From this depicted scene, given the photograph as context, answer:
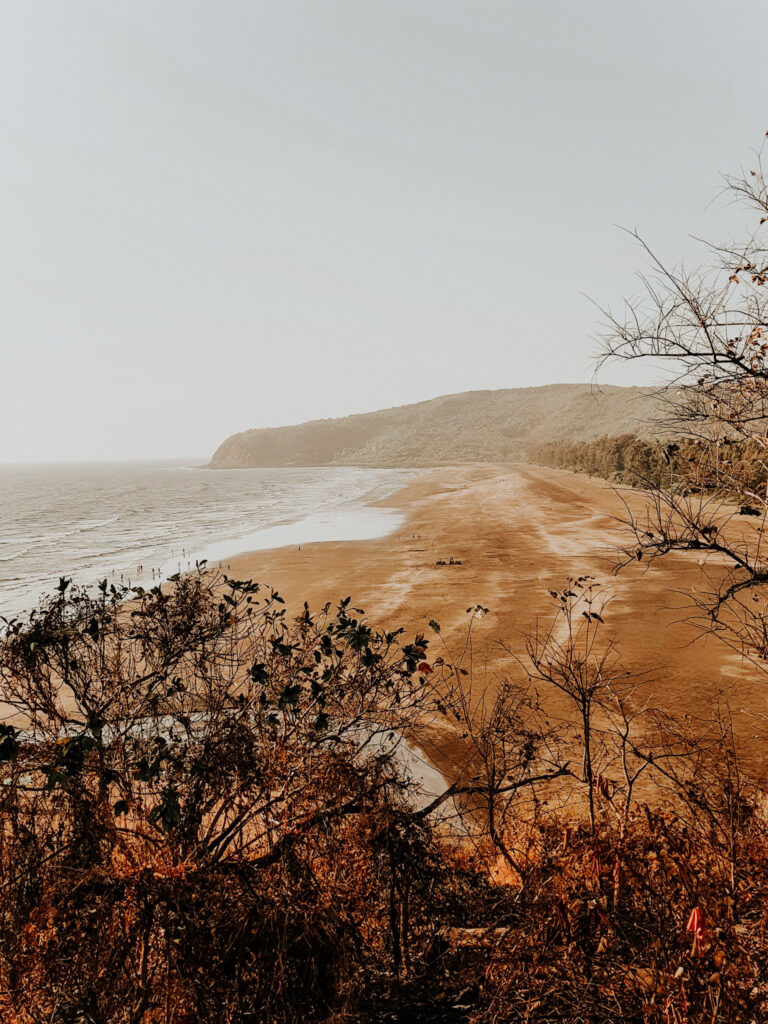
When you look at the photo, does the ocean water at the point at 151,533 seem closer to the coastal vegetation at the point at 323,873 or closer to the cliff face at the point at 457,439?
the coastal vegetation at the point at 323,873

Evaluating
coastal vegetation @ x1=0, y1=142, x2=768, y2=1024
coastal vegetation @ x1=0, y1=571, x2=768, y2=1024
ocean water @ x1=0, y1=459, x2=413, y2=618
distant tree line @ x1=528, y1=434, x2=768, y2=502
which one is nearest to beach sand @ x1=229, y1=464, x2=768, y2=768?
distant tree line @ x1=528, y1=434, x2=768, y2=502

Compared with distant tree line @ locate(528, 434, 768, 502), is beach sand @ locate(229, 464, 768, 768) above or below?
below

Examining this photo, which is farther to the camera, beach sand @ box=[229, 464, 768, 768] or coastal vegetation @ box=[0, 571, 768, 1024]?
beach sand @ box=[229, 464, 768, 768]

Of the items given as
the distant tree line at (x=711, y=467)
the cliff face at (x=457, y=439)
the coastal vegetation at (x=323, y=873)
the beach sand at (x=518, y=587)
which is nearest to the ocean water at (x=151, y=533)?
the beach sand at (x=518, y=587)

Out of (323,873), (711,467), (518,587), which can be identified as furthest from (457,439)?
(323,873)

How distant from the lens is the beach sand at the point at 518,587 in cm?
1116

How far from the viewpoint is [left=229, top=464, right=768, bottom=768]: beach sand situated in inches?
440

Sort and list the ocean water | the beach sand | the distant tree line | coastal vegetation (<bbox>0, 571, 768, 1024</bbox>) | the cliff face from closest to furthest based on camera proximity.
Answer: coastal vegetation (<bbox>0, 571, 768, 1024</bbox>) → the distant tree line → the beach sand → the ocean water → the cliff face

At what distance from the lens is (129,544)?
3372 centimetres

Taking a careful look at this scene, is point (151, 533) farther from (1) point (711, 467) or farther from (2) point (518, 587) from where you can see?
(1) point (711, 467)

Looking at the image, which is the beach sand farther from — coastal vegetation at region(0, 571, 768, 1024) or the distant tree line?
coastal vegetation at region(0, 571, 768, 1024)

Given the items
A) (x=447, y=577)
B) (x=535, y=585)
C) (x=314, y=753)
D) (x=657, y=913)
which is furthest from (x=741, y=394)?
(x=447, y=577)

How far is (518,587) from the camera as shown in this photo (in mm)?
18969

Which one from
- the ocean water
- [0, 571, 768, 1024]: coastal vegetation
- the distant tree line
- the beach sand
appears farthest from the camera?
the ocean water
